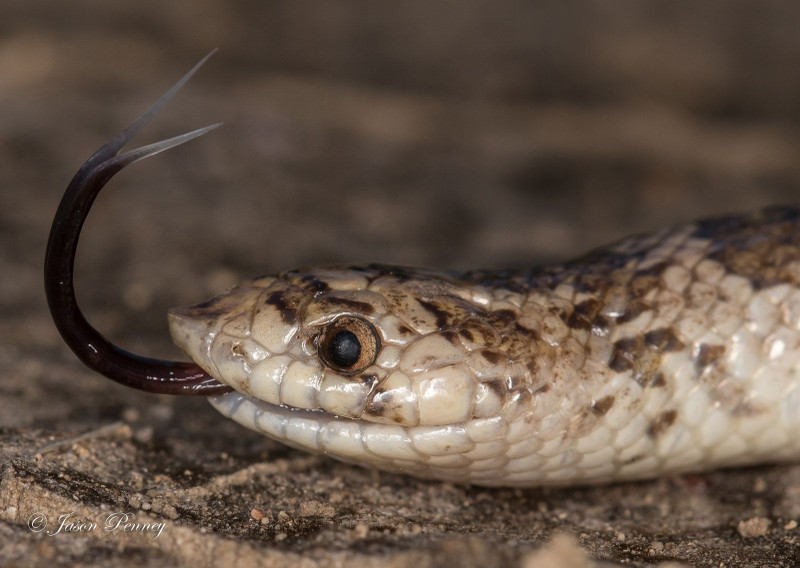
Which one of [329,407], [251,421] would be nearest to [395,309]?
[329,407]

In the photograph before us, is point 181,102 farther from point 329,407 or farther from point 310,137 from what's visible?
point 329,407

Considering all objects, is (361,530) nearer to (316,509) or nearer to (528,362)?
(316,509)

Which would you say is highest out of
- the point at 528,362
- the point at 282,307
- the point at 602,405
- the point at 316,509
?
the point at 282,307

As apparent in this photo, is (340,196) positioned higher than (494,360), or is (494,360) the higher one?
(340,196)

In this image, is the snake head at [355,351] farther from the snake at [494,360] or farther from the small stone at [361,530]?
the small stone at [361,530]

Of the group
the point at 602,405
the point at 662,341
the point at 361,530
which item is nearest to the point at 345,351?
the point at 361,530

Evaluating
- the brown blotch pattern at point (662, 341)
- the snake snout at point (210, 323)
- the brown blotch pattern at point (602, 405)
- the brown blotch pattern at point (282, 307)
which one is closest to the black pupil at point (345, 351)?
the brown blotch pattern at point (282, 307)

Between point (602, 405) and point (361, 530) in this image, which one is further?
point (602, 405)

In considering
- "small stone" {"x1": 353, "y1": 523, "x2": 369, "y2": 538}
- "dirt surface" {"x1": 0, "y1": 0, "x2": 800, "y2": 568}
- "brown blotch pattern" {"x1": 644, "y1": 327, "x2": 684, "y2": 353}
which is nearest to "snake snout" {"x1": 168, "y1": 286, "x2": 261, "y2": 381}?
"dirt surface" {"x1": 0, "y1": 0, "x2": 800, "y2": 568}

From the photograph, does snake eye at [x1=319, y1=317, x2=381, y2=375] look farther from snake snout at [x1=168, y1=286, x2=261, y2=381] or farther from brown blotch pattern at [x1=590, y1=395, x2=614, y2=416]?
brown blotch pattern at [x1=590, y1=395, x2=614, y2=416]
